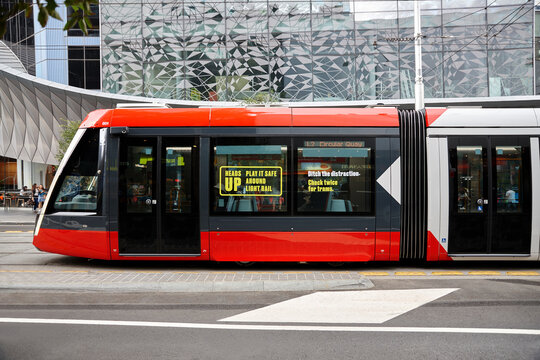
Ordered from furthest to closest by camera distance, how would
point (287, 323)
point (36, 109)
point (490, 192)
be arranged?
1. point (36, 109)
2. point (490, 192)
3. point (287, 323)

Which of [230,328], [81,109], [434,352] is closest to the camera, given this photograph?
[434,352]

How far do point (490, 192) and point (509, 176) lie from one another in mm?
435

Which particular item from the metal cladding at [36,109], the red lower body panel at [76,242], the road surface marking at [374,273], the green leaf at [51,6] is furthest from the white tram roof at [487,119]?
the metal cladding at [36,109]

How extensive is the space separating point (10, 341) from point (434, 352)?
13.6 ft

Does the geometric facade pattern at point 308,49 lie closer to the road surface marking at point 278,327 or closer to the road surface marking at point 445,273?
the road surface marking at point 445,273

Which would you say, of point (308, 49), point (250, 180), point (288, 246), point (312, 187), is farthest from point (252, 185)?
point (308, 49)

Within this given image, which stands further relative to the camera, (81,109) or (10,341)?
(81,109)

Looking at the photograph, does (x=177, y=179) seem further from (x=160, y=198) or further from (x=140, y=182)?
(x=140, y=182)

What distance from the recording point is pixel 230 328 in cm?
524

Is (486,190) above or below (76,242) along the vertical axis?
above

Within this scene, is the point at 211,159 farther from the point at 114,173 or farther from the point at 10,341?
the point at 10,341

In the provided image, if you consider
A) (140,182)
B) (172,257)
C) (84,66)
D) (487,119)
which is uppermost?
(84,66)

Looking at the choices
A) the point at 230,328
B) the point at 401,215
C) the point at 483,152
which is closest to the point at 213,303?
the point at 230,328

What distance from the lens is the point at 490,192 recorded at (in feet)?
27.0
